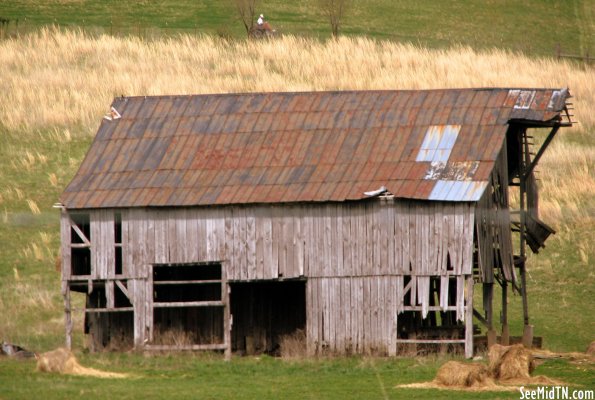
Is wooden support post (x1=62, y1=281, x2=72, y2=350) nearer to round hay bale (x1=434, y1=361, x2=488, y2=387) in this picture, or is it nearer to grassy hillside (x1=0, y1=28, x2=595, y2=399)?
grassy hillside (x1=0, y1=28, x2=595, y2=399)

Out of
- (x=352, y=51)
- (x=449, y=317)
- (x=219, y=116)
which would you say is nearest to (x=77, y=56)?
(x=352, y=51)

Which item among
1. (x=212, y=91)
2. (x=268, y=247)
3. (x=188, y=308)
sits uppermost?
(x=212, y=91)

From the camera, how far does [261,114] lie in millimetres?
37000

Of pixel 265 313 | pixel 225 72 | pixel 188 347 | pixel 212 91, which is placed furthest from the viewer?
pixel 225 72

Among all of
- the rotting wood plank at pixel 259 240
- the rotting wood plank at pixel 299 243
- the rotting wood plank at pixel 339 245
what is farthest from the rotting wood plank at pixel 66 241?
the rotting wood plank at pixel 339 245

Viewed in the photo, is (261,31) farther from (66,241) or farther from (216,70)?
(66,241)

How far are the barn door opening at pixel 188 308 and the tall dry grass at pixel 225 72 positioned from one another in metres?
18.0

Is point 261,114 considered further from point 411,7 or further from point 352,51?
point 411,7

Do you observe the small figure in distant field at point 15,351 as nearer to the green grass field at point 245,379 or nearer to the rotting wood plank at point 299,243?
the green grass field at point 245,379

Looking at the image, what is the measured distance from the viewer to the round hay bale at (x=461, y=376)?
91.8 ft

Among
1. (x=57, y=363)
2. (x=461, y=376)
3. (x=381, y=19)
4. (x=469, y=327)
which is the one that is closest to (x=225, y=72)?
(x=381, y=19)

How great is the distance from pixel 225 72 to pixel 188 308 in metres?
25.1

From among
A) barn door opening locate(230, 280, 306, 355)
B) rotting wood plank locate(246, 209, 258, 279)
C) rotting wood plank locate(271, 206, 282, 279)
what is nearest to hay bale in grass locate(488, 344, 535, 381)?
rotting wood plank locate(271, 206, 282, 279)

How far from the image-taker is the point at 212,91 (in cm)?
5669
